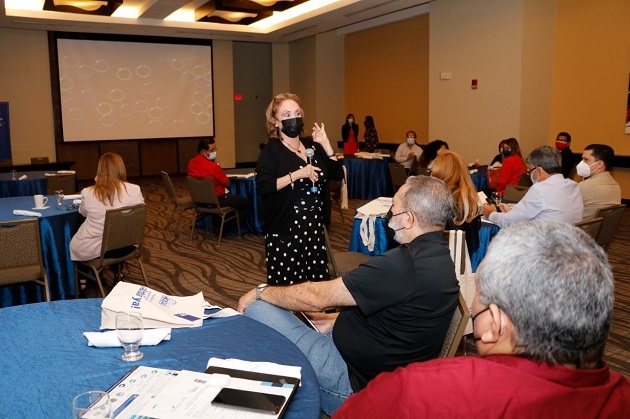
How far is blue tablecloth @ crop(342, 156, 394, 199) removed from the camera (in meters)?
10.4

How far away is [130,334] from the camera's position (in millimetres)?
1738

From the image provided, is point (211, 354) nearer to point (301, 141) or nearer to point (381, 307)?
point (381, 307)

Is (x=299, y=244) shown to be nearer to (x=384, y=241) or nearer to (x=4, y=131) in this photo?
(x=384, y=241)

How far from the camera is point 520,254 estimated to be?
3.65ft

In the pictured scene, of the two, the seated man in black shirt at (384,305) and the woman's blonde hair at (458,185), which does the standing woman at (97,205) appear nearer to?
the woman's blonde hair at (458,185)

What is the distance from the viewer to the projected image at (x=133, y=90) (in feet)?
42.8

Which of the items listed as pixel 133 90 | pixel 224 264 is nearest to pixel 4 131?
pixel 133 90

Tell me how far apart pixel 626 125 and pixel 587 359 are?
9.40 metres

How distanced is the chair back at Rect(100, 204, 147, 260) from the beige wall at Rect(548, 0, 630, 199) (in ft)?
26.1

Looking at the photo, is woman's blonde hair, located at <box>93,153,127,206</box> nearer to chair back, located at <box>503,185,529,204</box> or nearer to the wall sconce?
chair back, located at <box>503,185,529,204</box>

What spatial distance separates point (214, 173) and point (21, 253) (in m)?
3.34

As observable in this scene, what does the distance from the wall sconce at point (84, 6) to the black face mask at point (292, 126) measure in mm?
8016

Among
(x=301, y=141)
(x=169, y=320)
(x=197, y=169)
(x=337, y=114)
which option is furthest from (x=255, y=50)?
(x=169, y=320)

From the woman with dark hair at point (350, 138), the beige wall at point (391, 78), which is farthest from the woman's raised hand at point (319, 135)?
the beige wall at point (391, 78)
